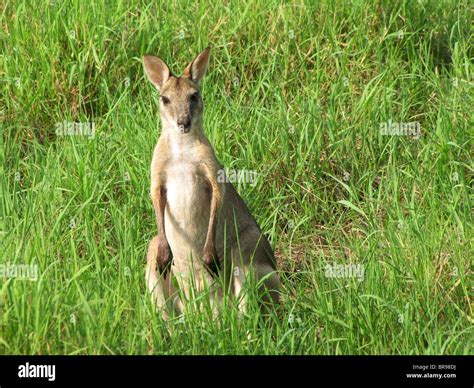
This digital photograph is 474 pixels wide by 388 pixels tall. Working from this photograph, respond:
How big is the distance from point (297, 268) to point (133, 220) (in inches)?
48.5

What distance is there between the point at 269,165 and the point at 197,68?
4.37 feet

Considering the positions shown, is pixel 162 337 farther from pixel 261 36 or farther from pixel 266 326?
pixel 261 36

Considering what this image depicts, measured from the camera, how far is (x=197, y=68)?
680cm

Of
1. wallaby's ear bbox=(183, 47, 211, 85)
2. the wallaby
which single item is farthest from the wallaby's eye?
wallaby's ear bbox=(183, 47, 211, 85)

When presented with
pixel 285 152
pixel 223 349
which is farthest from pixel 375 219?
pixel 223 349

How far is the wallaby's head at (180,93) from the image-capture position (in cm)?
662

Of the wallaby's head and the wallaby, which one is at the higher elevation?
the wallaby's head

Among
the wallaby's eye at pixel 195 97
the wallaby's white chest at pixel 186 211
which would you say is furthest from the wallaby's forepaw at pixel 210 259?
the wallaby's eye at pixel 195 97

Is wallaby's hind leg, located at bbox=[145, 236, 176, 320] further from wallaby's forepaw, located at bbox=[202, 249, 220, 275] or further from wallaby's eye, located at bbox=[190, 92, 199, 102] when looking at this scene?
wallaby's eye, located at bbox=[190, 92, 199, 102]

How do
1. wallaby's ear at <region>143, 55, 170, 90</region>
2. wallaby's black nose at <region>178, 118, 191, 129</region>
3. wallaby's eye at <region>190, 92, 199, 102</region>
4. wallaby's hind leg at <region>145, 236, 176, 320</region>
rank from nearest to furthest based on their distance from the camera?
wallaby's hind leg at <region>145, 236, 176, 320</region>
wallaby's black nose at <region>178, 118, 191, 129</region>
wallaby's eye at <region>190, 92, 199, 102</region>
wallaby's ear at <region>143, 55, 170, 90</region>

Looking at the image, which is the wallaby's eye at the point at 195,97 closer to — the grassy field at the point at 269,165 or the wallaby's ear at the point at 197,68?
the wallaby's ear at the point at 197,68

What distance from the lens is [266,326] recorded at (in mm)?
6402

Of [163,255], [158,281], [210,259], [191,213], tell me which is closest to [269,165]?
[191,213]

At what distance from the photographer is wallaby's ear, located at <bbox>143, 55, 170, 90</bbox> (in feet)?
22.4
